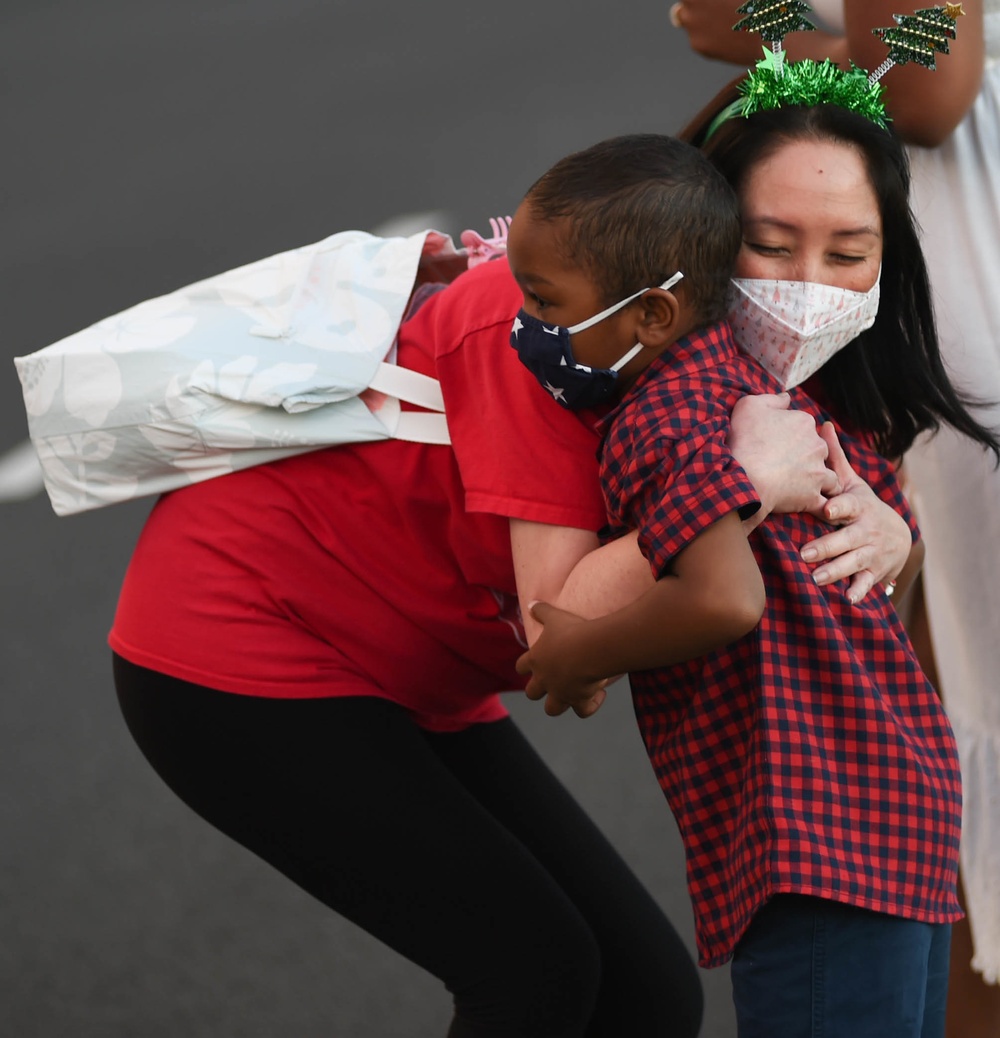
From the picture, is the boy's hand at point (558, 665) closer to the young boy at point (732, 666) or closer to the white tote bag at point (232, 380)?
the young boy at point (732, 666)

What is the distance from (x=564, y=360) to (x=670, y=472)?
183 mm

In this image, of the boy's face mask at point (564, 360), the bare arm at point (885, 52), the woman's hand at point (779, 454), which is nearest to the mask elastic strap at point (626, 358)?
the boy's face mask at point (564, 360)

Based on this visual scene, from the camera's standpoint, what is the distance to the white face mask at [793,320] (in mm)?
1797

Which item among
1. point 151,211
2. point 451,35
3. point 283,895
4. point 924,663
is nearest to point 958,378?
point 924,663

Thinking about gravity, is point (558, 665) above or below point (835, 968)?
above

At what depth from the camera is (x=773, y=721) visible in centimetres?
168

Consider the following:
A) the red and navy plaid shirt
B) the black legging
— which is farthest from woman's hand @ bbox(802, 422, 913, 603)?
the black legging

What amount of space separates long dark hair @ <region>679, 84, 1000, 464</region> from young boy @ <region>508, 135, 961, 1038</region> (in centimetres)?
19

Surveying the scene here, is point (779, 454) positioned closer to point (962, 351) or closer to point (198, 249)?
point (962, 351)

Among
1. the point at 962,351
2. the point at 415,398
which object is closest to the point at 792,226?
the point at 415,398

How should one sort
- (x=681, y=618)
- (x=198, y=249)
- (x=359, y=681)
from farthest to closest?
(x=198, y=249) → (x=359, y=681) → (x=681, y=618)

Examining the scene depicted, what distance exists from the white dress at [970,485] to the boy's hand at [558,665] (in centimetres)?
88

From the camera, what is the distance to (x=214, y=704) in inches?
79.7

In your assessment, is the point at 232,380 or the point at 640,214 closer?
the point at 640,214
